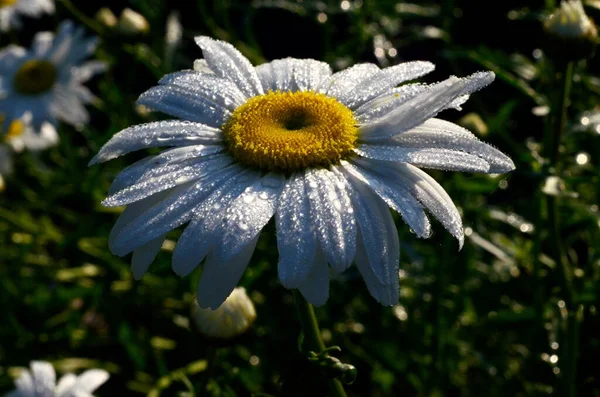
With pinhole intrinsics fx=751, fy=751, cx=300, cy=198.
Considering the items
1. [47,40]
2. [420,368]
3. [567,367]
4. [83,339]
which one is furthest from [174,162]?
[47,40]

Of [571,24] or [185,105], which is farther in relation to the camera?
[571,24]

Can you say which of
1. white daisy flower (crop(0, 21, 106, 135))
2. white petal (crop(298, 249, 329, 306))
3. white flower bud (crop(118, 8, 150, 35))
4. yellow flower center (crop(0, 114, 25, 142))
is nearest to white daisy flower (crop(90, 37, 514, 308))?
white petal (crop(298, 249, 329, 306))

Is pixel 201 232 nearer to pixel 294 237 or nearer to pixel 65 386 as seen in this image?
pixel 294 237

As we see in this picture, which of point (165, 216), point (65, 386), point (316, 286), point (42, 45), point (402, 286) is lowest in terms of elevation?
point (402, 286)

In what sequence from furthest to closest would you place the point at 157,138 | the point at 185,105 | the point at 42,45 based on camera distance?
the point at 42,45
the point at 185,105
the point at 157,138

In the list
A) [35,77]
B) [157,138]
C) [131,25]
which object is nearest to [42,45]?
[35,77]

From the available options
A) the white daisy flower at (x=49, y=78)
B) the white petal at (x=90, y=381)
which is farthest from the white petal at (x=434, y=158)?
the white daisy flower at (x=49, y=78)

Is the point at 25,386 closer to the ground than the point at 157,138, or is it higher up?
closer to the ground
